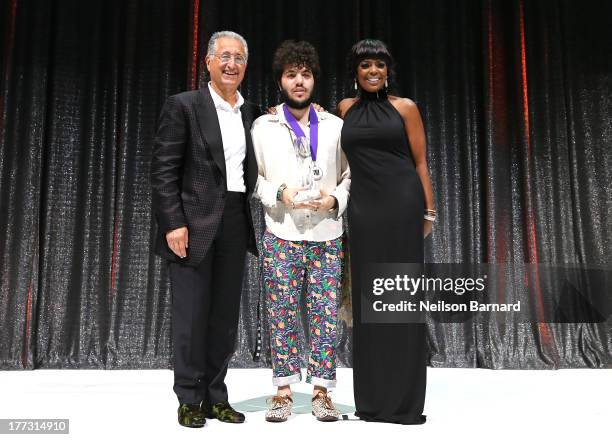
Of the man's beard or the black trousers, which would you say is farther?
the man's beard

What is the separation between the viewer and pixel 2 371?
157 inches

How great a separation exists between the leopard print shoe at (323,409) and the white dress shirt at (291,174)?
0.63 m

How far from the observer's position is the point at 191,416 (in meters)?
2.18

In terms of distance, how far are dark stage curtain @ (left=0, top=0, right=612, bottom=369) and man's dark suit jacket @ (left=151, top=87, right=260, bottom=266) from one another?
2.06 meters

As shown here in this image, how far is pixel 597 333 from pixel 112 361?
140 inches

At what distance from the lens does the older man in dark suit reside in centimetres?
223

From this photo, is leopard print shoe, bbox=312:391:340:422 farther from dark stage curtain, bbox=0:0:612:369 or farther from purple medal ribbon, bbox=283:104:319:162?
dark stage curtain, bbox=0:0:612:369

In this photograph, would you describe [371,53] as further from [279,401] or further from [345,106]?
[279,401]

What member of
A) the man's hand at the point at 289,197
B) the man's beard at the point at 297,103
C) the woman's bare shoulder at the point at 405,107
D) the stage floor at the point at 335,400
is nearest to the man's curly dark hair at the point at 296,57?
the man's beard at the point at 297,103

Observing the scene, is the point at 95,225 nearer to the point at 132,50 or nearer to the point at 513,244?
the point at 132,50

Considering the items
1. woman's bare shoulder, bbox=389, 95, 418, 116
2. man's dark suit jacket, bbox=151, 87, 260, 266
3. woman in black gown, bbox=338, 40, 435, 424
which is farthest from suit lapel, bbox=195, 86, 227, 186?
woman's bare shoulder, bbox=389, 95, 418, 116

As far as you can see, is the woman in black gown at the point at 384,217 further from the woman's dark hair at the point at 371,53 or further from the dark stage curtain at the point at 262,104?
the dark stage curtain at the point at 262,104

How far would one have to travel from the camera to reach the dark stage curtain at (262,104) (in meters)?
4.20

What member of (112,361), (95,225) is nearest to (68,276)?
(95,225)
